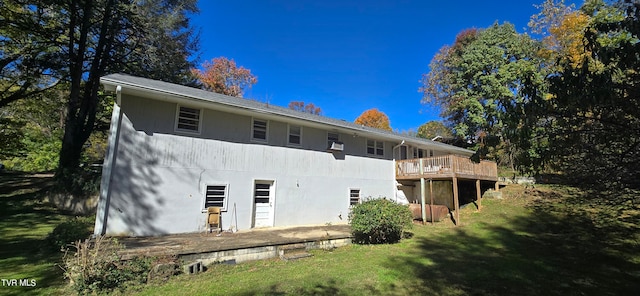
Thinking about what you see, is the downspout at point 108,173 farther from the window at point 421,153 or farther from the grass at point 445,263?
the window at point 421,153

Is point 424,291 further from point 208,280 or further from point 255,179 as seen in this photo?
point 255,179

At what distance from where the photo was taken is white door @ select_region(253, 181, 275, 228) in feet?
39.5

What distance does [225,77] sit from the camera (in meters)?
31.5

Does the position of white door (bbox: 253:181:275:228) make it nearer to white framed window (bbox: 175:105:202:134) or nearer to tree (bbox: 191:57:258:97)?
white framed window (bbox: 175:105:202:134)

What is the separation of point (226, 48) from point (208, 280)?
22.9 metres

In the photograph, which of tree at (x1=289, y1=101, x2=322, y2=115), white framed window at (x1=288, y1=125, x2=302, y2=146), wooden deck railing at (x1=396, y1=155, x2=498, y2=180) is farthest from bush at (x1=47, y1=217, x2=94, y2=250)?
tree at (x1=289, y1=101, x2=322, y2=115)

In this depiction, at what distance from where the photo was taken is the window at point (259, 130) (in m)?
12.3

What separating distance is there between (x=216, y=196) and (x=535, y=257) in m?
10.8

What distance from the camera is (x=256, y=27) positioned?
2212cm

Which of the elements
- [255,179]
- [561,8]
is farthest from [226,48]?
[561,8]

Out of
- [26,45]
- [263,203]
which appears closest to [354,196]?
[263,203]

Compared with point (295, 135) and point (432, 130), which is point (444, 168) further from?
point (432, 130)

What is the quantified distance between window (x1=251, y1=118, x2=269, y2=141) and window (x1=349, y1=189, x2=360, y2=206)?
5.65 meters

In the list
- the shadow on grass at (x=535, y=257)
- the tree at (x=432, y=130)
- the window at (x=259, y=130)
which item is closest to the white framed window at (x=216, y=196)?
the window at (x=259, y=130)
